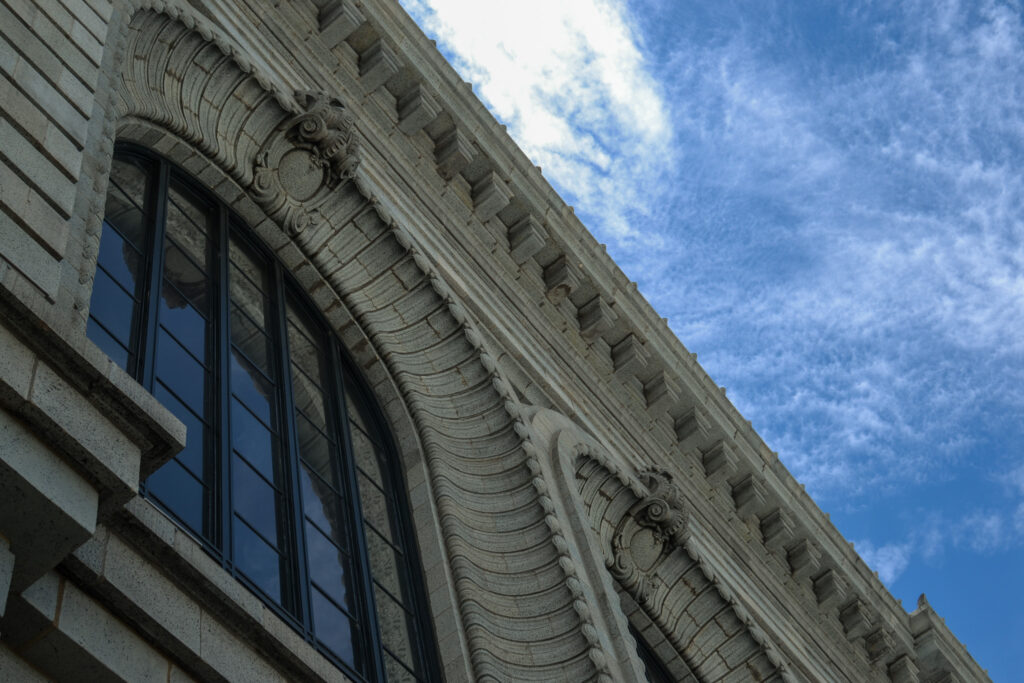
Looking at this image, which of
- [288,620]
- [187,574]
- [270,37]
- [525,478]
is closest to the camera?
[187,574]

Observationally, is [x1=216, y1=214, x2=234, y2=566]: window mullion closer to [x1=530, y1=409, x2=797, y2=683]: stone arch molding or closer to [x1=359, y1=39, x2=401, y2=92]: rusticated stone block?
[x1=359, y1=39, x2=401, y2=92]: rusticated stone block

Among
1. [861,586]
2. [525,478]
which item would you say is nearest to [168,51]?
[525,478]

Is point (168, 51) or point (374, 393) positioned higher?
point (168, 51)

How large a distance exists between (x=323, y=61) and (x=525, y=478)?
5.02 meters

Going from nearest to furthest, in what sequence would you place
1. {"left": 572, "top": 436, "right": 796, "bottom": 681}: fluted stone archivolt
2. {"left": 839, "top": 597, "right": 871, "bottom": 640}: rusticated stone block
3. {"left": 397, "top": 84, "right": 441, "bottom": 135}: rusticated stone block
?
{"left": 572, "top": 436, "right": 796, "bottom": 681}: fluted stone archivolt < {"left": 397, "top": 84, "right": 441, "bottom": 135}: rusticated stone block < {"left": 839, "top": 597, "right": 871, "bottom": 640}: rusticated stone block

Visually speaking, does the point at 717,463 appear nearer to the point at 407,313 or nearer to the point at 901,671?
the point at 901,671

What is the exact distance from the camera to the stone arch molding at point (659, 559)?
13.9m

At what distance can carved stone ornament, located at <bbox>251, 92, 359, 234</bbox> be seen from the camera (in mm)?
12992

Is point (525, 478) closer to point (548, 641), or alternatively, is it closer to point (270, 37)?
point (548, 641)

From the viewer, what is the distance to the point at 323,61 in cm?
1477

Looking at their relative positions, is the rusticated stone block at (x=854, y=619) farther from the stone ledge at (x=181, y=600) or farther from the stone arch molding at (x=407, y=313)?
the stone ledge at (x=181, y=600)

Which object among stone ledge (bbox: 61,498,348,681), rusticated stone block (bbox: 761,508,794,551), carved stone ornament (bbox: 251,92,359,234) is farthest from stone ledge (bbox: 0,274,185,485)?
rusticated stone block (bbox: 761,508,794,551)

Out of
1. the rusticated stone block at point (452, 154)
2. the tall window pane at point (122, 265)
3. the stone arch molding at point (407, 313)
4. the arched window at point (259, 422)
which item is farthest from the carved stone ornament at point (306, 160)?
the rusticated stone block at point (452, 154)

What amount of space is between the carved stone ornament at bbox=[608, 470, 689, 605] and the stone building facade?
0.04 metres
